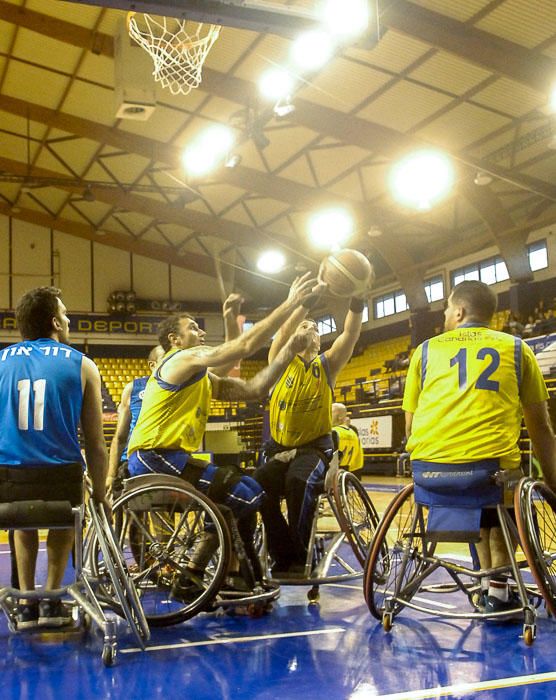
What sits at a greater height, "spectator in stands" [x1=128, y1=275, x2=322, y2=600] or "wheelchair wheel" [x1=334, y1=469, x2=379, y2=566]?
"spectator in stands" [x1=128, y1=275, x2=322, y2=600]

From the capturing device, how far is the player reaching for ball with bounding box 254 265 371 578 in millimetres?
4305

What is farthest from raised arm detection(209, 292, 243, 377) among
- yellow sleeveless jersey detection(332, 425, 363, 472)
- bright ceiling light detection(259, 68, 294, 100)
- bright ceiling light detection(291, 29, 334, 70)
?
bright ceiling light detection(259, 68, 294, 100)

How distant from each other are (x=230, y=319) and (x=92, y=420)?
116 centimetres

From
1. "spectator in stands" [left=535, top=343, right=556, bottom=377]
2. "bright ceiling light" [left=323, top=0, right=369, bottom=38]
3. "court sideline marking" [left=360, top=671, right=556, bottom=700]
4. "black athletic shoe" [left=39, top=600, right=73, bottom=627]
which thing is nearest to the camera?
"court sideline marking" [left=360, top=671, right=556, bottom=700]

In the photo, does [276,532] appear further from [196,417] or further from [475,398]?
[475,398]

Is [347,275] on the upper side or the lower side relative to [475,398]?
upper

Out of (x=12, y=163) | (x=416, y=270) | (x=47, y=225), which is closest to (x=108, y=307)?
(x=47, y=225)

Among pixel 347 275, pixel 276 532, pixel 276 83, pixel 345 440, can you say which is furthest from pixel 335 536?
pixel 276 83

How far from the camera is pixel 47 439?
11.4ft

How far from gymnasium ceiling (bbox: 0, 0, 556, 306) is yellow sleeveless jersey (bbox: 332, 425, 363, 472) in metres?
4.60

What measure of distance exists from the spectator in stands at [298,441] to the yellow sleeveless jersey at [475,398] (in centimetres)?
89

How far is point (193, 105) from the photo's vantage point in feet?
49.8

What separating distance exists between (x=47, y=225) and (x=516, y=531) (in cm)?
2385

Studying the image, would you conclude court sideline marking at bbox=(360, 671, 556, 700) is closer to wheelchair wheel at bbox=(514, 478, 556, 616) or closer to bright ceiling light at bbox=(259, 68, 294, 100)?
wheelchair wheel at bbox=(514, 478, 556, 616)
